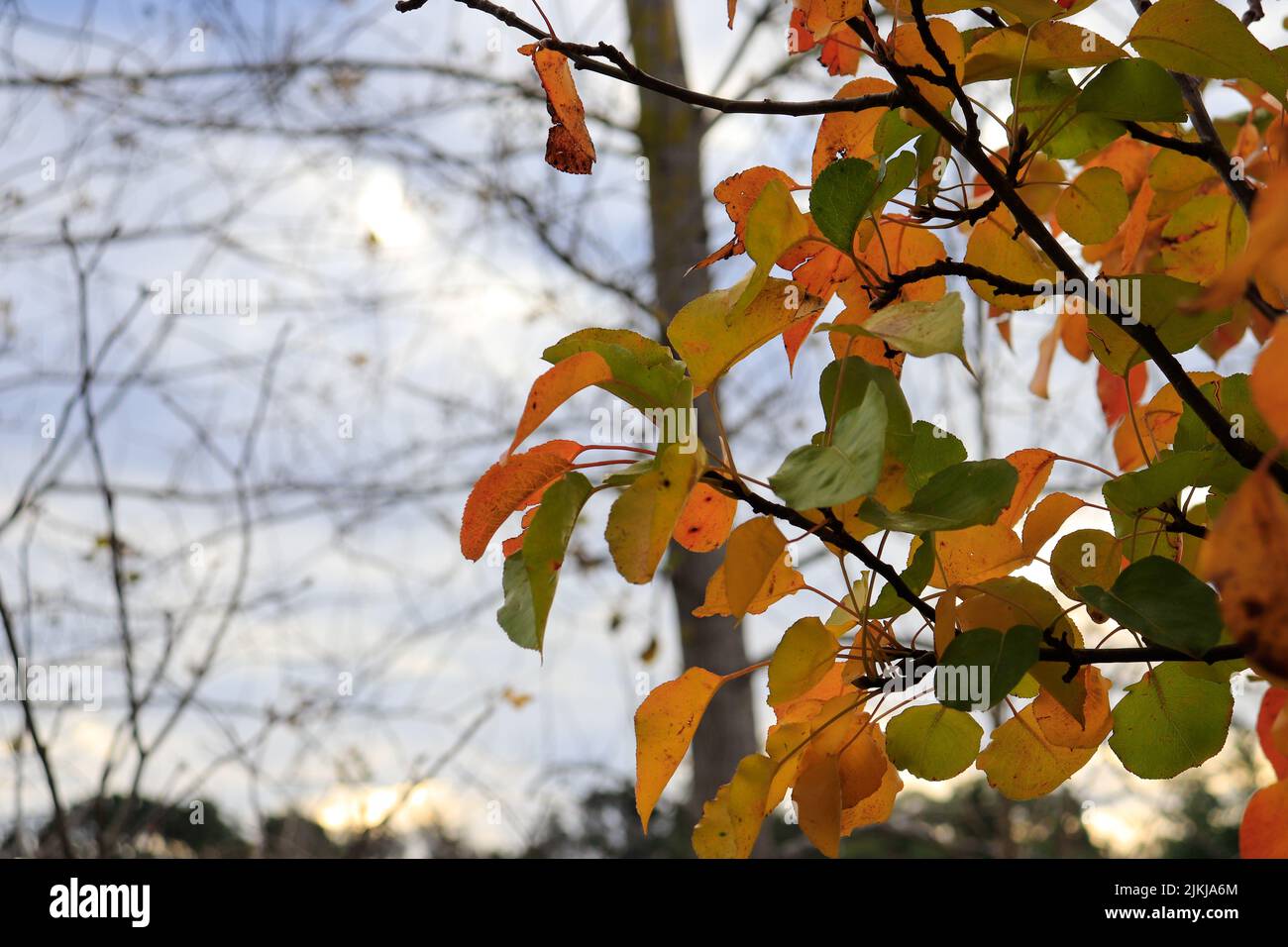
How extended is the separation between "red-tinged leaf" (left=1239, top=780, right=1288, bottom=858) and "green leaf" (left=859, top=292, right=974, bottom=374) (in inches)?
10.2

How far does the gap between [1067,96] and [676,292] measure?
7.69 feet

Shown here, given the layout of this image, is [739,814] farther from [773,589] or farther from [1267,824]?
[1267,824]

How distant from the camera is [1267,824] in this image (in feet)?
1.65

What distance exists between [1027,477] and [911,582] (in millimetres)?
144

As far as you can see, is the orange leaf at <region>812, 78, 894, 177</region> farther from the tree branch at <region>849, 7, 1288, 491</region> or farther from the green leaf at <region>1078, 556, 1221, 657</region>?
the green leaf at <region>1078, 556, 1221, 657</region>

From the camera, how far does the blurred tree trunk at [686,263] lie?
271 centimetres

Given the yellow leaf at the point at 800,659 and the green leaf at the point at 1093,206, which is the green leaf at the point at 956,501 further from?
the green leaf at the point at 1093,206

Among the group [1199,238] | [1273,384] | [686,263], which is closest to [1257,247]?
[1273,384]

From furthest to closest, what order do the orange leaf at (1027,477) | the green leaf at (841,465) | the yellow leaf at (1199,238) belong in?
1. the yellow leaf at (1199,238)
2. the orange leaf at (1027,477)
3. the green leaf at (841,465)

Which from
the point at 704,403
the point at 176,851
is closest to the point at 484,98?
the point at 704,403

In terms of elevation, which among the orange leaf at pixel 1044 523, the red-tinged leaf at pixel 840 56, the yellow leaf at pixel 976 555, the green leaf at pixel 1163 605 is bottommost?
the green leaf at pixel 1163 605

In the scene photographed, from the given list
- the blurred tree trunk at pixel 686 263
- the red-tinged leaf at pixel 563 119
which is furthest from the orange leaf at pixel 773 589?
the blurred tree trunk at pixel 686 263

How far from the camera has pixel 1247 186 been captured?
2.15 ft

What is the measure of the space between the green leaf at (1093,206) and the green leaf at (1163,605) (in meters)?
0.25
